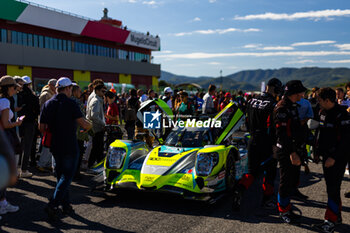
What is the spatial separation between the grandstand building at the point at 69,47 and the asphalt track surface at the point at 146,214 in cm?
2771

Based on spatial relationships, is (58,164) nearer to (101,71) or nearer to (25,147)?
(25,147)

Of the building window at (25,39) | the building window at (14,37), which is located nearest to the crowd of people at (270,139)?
the building window at (14,37)

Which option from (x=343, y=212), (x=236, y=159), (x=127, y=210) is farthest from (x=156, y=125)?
(x=343, y=212)

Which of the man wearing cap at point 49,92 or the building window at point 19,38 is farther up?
the building window at point 19,38

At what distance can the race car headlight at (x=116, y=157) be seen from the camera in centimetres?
594

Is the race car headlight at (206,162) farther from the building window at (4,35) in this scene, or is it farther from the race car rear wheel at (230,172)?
the building window at (4,35)

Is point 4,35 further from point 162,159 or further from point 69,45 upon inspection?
point 162,159

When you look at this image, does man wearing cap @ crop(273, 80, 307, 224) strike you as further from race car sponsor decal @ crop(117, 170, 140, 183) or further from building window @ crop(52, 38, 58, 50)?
building window @ crop(52, 38, 58, 50)

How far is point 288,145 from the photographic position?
15.6ft

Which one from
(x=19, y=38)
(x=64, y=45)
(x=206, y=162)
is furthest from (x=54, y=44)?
(x=206, y=162)

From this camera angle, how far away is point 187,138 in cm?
650

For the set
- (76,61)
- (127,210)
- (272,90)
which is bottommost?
(127,210)

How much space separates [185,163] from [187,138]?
0.90m

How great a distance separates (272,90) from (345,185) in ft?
9.84
